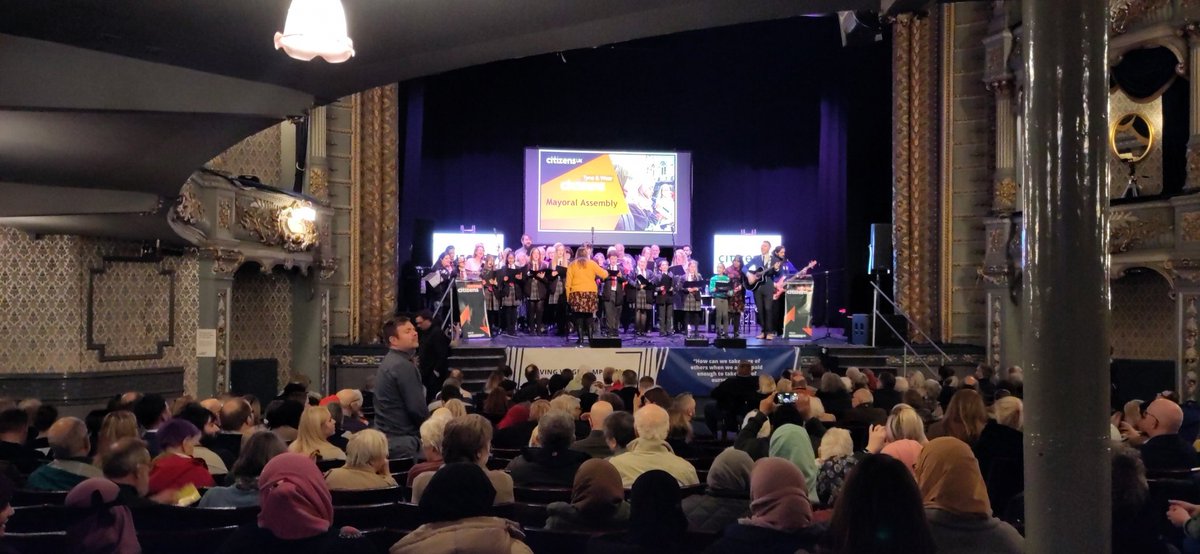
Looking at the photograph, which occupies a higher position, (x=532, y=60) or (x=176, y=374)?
(x=532, y=60)

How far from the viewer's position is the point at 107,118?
495cm

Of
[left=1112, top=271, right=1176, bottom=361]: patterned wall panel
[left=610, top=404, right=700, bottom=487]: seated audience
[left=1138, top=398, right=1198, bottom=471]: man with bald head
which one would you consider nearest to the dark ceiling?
[left=610, top=404, right=700, bottom=487]: seated audience

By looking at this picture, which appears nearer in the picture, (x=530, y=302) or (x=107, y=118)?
(x=107, y=118)

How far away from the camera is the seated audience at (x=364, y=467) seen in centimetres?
432

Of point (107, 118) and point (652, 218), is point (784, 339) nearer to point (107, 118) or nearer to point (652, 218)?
point (652, 218)

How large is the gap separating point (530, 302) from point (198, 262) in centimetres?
569

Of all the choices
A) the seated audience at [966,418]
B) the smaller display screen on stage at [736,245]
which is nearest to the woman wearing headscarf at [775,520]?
the seated audience at [966,418]

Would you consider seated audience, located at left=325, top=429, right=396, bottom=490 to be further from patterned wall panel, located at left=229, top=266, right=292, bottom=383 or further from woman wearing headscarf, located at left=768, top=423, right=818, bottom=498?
patterned wall panel, located at left=229, top=266, right=292, bottom=383

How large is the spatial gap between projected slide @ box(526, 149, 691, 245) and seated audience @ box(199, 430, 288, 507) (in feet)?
47.5

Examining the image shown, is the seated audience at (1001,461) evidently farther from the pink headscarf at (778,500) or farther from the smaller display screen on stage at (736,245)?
the smaller display screen on stage at (736,245)

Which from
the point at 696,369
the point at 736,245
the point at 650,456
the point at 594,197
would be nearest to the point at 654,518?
the point at 650,456

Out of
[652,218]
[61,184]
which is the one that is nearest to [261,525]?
→ [61,184]

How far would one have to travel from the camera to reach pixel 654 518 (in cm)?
317

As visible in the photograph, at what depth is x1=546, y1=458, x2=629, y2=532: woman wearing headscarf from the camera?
364 cm
